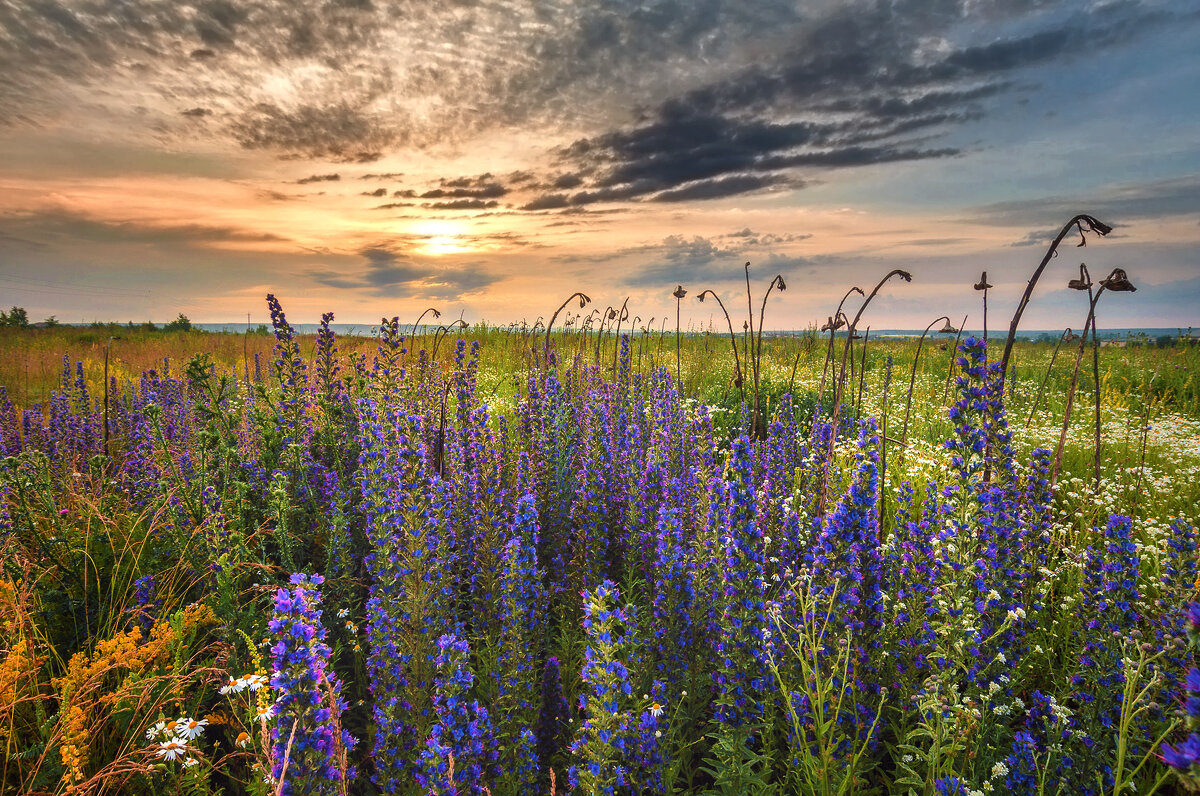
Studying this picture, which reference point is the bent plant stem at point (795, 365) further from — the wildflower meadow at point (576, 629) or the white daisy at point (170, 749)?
the white daisy at point (170, 749)

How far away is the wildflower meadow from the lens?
2.14 m

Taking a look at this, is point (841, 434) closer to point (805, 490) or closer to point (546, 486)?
point (805, 490)

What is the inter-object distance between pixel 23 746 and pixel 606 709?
3408 millimetres

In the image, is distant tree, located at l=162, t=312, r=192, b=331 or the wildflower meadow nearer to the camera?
the wildflower meadow

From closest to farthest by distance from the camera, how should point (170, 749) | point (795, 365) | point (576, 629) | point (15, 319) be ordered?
1. point (170, 749)
2. point (576, 629)
3. point (795, 365)
4. point (15, 319)

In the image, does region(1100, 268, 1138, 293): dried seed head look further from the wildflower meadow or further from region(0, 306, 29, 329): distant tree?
region(0, 306, 29, 329): distant tree

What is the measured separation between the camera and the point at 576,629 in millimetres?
3547

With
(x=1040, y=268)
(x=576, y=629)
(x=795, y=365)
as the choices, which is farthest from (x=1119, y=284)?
(x=576, y=629)

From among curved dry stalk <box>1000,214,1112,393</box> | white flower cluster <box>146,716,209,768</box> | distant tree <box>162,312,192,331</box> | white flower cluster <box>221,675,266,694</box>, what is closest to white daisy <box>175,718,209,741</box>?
white flower cluster <box>146,716,209,768</box>

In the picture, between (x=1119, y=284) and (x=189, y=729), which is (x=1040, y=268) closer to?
(x=1119, y=284)

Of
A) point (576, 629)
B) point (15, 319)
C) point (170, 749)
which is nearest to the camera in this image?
point (170, 749)

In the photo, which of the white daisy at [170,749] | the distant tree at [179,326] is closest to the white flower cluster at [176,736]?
the white daisy at [170,749]

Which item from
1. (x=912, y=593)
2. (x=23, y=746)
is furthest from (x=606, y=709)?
(x=23, y=746)

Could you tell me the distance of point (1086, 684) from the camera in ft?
8.82
